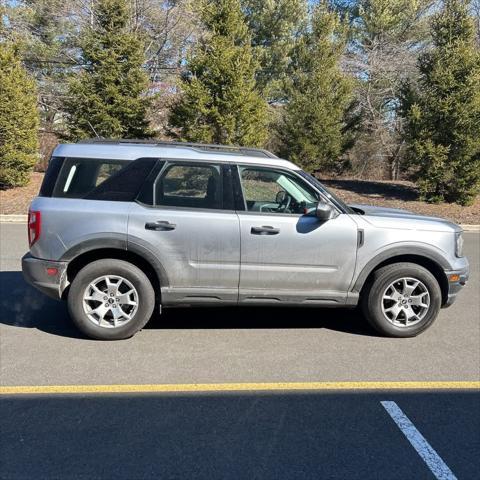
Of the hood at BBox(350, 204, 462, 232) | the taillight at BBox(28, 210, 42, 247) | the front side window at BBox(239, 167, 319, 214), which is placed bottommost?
the taillight at BBox(28, 210, 42, 247)

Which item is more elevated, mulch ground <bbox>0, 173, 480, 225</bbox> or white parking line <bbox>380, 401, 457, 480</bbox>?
mulch ground <bbox>0, 173, 480, 225</bbox>

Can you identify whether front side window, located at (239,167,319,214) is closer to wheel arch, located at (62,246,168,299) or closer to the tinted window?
wheel arch, located at (62,246,168,299)

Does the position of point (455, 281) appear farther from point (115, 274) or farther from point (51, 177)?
point (51, 177)

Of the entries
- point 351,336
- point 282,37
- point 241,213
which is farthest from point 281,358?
point 282,37

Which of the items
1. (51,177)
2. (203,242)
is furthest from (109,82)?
(203,242)

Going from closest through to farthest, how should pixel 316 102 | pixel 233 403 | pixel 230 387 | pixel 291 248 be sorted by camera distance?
1. pixel 233 403
2. pixel 230 387
3. pixel 291 248
4. pixel 316 102

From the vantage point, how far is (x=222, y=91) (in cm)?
1672

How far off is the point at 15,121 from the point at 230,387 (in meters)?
14.7

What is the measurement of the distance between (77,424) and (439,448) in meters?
2.31

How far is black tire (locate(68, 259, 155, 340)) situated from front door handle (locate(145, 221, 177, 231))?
0.42 metres

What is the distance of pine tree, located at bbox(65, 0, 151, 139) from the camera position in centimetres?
1716

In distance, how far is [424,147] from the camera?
1609cm

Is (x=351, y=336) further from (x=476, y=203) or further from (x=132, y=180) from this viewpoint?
(x=476, y=203)

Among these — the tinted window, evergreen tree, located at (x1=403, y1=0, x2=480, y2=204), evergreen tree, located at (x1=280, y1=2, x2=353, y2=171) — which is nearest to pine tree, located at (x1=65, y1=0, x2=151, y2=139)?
evergreen tree, located at (x1=280, y1=2, x2=353, y2=171)
